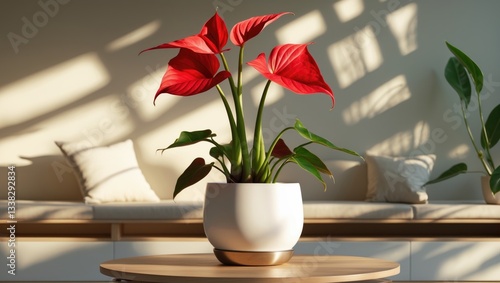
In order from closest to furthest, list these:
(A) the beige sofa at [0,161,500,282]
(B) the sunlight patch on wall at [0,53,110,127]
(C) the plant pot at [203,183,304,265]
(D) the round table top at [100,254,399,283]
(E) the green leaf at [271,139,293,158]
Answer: (D) the round table top at [100,254,399,283], (C) the plant pot at [203,183,304,265], (E) the green leaf at [271,139,293,158], (A) the beige sofa at [0,161,500,282], (B) the sunlight patch on wall at [0,53,110,127]

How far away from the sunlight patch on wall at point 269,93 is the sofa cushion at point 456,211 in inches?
55.5

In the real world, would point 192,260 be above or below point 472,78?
below

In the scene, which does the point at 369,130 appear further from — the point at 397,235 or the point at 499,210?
the point at 499,210

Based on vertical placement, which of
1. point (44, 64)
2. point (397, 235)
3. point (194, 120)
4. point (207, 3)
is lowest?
point (397, 235)

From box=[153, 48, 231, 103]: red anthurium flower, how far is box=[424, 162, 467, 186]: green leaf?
336cm

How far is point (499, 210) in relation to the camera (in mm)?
5047

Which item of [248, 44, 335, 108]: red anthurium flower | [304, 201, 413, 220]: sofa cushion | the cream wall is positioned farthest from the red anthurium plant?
the cream wall

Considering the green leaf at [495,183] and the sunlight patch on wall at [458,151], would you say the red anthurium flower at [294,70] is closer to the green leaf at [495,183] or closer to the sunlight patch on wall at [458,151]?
the green leaf at [495,183]

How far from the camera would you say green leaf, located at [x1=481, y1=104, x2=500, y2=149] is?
18.5 feet

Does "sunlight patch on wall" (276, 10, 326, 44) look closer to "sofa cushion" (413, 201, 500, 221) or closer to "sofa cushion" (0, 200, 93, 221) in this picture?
"sofa cushion" (413, 201, 500, 221)

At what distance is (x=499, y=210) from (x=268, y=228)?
3038 mm

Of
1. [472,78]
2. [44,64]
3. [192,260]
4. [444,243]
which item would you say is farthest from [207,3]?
[192,260]

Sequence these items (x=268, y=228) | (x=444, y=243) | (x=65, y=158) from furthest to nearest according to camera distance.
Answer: (x=65, y=158)
(x=444, y=243)
(x=268, y=228)

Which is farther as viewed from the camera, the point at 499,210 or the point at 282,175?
the point at 282,175
